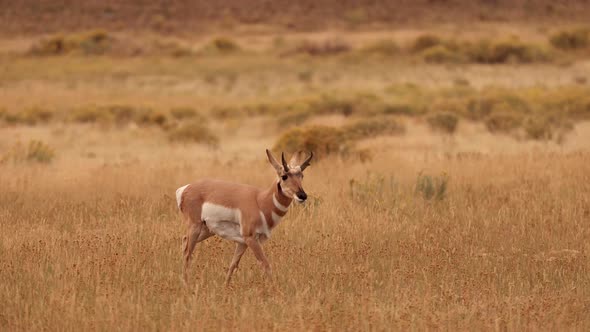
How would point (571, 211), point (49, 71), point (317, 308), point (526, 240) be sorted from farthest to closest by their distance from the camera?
point (49, 71)
point (571, 211)
point (526, 240)
point (317, 308)

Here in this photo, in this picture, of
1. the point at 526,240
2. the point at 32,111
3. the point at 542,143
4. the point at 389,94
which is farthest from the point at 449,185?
A: the point at 389,94

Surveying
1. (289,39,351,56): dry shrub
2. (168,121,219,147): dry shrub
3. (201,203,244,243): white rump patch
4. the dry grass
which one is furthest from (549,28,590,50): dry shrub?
(201,203,244,243): white rump patch

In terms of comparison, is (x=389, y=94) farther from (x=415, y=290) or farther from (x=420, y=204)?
(x=415, y=290)

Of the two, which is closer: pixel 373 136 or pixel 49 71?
pixel 373 136

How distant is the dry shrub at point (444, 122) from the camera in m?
21.9

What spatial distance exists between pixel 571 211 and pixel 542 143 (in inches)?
349

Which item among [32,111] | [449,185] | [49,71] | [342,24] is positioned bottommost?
[449,185]

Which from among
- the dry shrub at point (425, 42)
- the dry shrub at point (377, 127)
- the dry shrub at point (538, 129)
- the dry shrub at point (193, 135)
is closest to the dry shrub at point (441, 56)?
the dry shrub at point (425, 42)

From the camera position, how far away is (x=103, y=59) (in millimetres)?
55094

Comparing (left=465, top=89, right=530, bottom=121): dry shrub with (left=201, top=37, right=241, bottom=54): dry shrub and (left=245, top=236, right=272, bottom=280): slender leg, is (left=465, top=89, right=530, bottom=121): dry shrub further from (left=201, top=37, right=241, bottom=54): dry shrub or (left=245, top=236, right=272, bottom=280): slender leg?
(left=201, top=37, right=241, bottom=54): dry shrub

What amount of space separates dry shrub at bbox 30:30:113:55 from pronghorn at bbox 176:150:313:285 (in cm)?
5301

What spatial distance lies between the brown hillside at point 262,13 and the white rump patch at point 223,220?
6583cm

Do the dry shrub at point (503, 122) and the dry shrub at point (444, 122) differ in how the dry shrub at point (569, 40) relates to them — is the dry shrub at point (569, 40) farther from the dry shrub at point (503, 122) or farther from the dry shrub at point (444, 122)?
the dry shrub at point (444, 122)

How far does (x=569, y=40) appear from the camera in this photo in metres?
59.1
